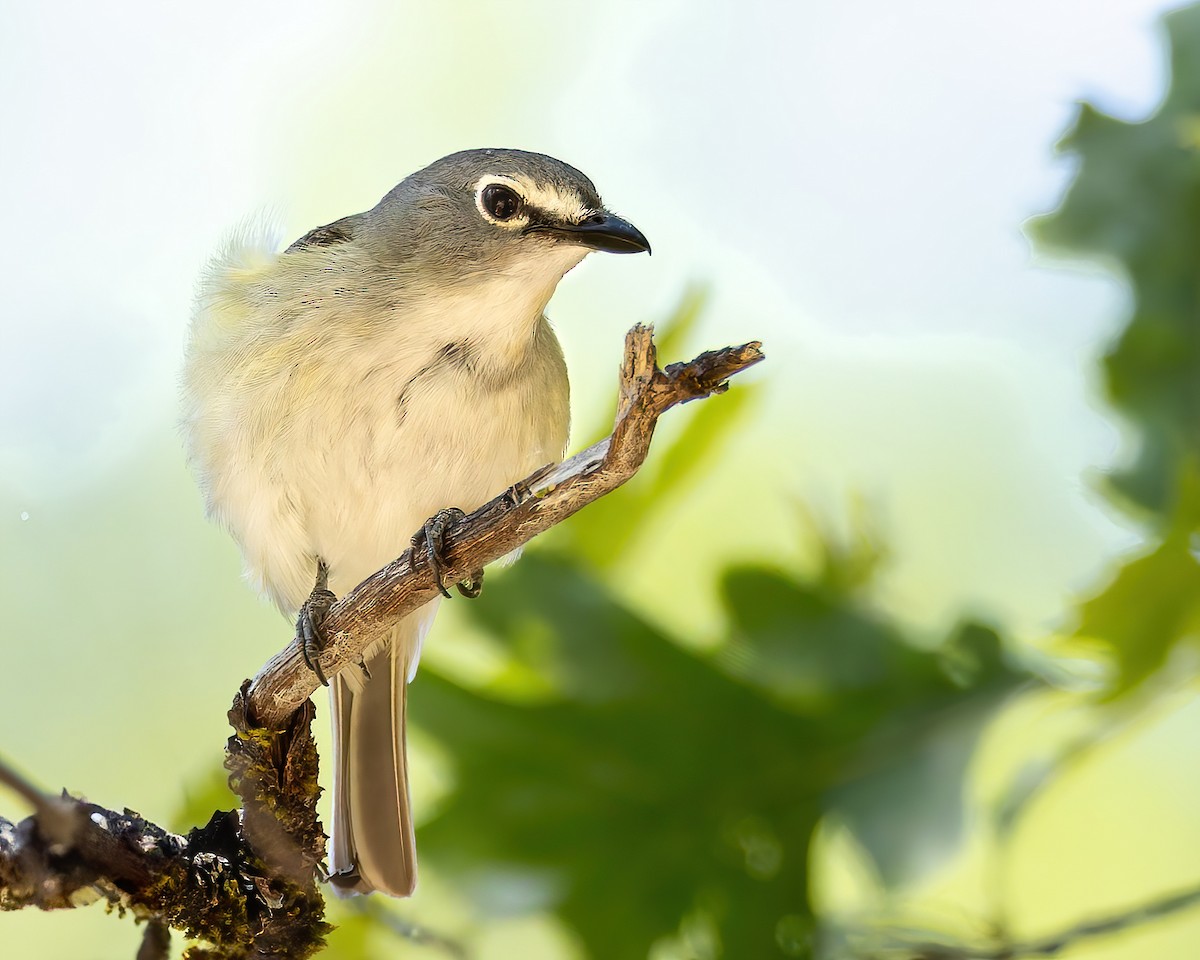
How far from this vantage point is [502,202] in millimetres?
1174

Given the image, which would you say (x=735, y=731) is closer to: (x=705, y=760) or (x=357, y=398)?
(x=705, y=760)

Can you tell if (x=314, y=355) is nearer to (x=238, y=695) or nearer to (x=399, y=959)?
(x=238, y=695)

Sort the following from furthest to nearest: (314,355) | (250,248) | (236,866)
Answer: (250,248), (314,355), (236,866)

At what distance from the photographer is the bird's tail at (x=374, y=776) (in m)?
1.12

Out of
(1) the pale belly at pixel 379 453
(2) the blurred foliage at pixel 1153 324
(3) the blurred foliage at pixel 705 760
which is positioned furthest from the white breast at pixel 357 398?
(2) the blurred foliage at pixel 1153 324

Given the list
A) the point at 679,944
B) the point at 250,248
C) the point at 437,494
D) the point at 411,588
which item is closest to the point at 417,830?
the point at 679,944

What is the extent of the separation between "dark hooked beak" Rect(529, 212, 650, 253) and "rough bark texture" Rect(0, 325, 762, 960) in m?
0.34

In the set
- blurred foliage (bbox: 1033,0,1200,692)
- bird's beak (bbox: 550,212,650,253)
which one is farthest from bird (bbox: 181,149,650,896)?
blurred foliage (bbox: 1033,0,1200,692)

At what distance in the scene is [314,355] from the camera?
1.08 m

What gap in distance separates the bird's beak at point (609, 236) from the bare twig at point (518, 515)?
34 centimetres

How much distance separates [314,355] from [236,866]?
0.47 meters

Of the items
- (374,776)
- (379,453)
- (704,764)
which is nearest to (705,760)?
(704,764)

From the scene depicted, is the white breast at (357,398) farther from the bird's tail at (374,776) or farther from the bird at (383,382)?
the bird's tail at (374,776)

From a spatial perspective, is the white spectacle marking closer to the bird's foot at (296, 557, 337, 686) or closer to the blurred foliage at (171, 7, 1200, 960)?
the blurred foliage at (171, 7, 1200, 960)
